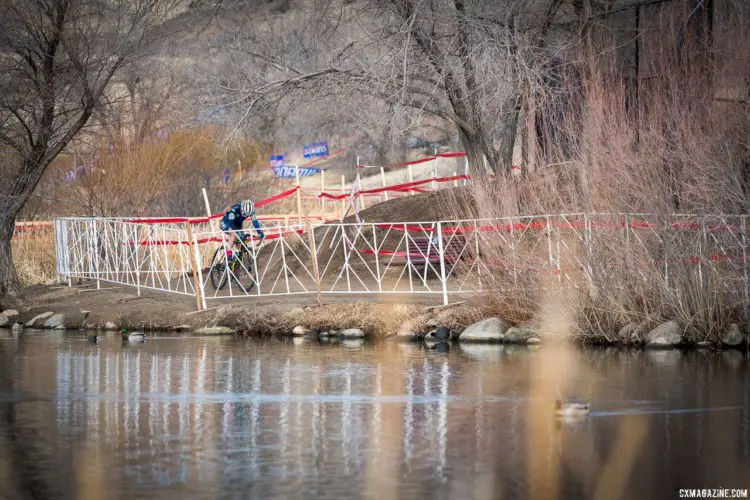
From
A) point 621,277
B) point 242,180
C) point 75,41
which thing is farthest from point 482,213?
point 242,180

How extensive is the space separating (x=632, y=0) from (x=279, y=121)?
3988cm

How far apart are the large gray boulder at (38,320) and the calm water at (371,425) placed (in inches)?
243

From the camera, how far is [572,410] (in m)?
12.0

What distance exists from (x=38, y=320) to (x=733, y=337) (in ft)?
42.7

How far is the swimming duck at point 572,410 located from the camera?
11.9 metres

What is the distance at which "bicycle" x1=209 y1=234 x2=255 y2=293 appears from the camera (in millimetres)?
23500

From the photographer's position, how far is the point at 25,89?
26.5m

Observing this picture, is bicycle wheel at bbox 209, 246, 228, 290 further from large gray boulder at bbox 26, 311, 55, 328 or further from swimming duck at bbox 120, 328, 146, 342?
large gray boulder at bbox 26, 311, 55, 328

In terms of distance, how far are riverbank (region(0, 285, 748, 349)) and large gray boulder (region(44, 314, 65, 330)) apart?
0.7 inches

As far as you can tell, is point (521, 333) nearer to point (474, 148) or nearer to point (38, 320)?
point (474, 148)

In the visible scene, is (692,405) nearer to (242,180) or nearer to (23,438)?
(23,438)

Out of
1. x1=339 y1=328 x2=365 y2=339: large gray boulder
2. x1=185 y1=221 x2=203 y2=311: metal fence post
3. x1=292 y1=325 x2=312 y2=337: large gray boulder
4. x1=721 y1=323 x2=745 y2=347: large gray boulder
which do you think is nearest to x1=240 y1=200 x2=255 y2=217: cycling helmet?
x1=185 y1=221 x2=203 y2=311: metal fence post

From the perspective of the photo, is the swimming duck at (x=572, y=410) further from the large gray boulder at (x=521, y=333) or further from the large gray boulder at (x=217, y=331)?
the large gray boulder at (x=217, y=331)

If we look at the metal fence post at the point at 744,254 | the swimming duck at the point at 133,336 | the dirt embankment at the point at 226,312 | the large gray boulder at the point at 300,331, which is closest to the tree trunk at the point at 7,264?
the dirt embankment at the point at 226,312
